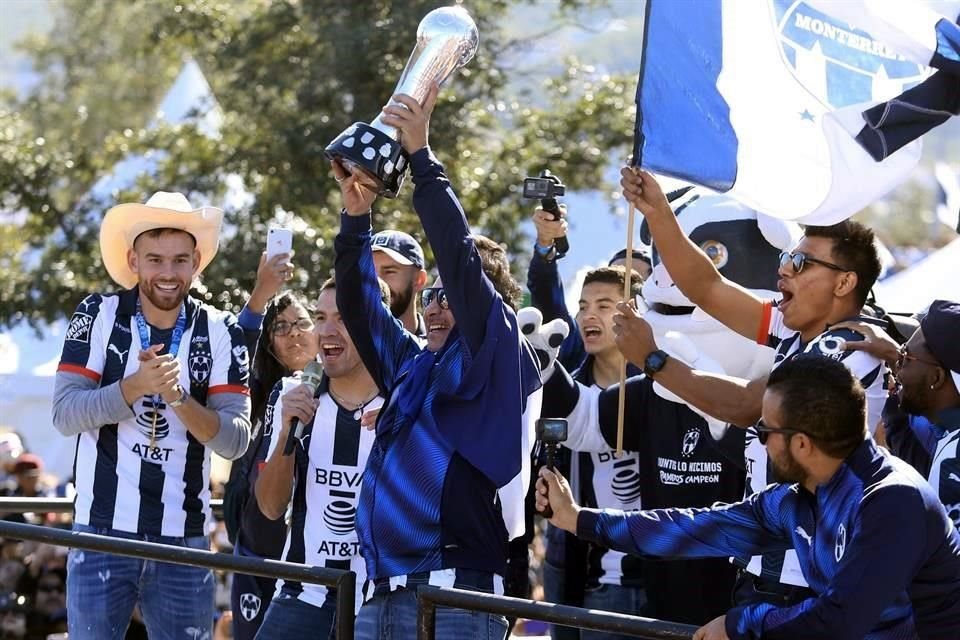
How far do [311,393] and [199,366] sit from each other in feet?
2.42

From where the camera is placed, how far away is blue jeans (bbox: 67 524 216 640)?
211 inches

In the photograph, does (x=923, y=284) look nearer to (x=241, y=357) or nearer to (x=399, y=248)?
(x=399, y=248)

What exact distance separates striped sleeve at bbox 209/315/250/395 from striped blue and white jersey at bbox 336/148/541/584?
1.32 m

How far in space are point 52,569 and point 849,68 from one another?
5456 mm

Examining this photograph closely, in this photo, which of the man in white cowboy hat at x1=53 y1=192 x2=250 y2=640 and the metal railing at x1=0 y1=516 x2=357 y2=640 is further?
the man in white cowboy hat at x1=53 y1=192 x2=250 y2=640

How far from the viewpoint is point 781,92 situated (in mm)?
5484

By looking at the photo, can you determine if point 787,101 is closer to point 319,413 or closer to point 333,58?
point 319,413

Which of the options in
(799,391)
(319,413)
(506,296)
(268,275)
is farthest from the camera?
(268,275)

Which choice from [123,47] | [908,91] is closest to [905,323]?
[908,91]

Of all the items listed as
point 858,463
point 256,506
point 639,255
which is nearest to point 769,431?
point 858,463

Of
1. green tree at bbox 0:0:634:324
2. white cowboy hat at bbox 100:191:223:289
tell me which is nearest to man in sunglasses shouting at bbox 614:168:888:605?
white cowboy hat at bbox 100:191:223:289

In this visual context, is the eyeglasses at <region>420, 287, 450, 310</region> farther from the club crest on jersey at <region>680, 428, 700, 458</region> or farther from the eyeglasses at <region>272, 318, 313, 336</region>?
the eyeglasses at <region>272, 318, 313, 336</region>

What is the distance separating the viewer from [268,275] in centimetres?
645

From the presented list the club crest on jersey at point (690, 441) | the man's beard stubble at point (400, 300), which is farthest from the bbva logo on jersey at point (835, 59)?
the man's beard stubble at point (400, 300)
